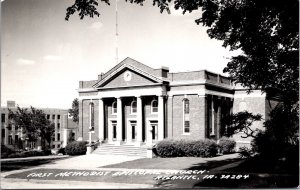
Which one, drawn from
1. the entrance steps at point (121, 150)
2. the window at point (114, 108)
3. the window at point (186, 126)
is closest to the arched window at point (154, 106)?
the window at point (186, 126)

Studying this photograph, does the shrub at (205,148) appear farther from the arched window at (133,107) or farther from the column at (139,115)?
the arched window at (133,107)

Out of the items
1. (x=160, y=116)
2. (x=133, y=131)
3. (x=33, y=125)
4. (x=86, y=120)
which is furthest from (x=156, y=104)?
(x=33, y=125)

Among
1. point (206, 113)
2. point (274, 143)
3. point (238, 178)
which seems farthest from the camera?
point (206, 113)

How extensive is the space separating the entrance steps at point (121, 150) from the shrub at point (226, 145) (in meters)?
5.52

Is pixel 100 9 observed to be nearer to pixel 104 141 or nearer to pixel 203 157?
pixel 203 157

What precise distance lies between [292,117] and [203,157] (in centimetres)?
1159

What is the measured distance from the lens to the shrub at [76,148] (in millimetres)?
28625

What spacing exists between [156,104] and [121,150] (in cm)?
464

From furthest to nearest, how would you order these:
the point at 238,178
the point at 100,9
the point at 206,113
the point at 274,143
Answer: the point at 206,113
the point at 100,9
the point at 238,178
the point at 274,143

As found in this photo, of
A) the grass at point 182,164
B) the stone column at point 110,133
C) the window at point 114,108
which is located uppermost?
the window at point 114,108

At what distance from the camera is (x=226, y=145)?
26.1 metres

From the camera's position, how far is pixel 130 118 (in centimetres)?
2970

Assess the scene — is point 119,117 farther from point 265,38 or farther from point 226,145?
point 265,38

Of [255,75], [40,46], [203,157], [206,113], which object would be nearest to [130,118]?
[206,113]
